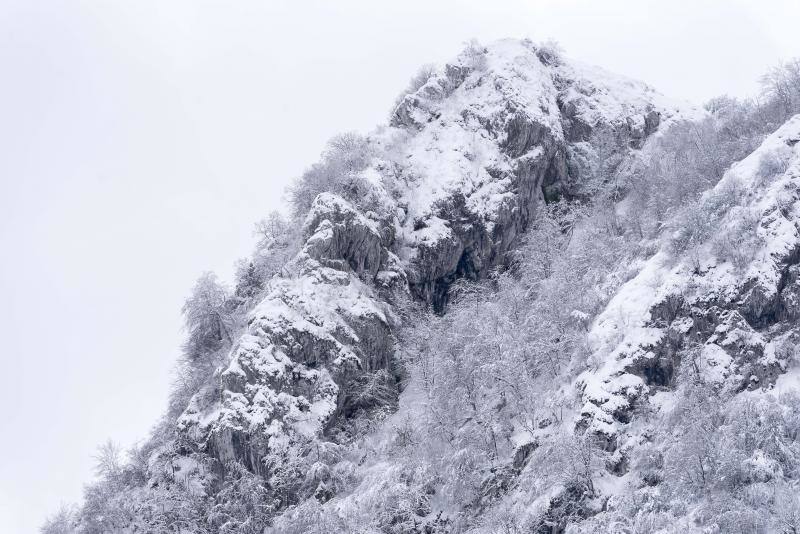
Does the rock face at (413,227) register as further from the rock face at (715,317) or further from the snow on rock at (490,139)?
the rock face at (715,317)

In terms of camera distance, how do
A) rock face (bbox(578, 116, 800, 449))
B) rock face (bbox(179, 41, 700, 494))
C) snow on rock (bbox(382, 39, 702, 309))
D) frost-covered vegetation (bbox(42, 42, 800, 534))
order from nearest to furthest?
frost-covered vegetation (bbox(42, 42, 800, 534)) → rock face (bbox(578, 116, 800, 449)) → rock face (bbox(179, 41, 700, 494)) → snow on rock (bbox(382, 39, 702, 309))

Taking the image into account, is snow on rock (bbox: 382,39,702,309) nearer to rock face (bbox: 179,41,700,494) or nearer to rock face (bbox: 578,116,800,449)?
rock face (bbox: 179,41,700,494)

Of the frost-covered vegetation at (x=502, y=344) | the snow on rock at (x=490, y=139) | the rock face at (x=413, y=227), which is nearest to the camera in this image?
the frost-covered vegetation at (x=502, y=344)

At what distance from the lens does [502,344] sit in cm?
5022

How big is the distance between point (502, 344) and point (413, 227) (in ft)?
75.7

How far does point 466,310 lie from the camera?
60500 mm

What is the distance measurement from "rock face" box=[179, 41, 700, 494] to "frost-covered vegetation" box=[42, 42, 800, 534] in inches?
9.3

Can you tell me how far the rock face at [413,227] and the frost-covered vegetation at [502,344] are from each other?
0.78 ft

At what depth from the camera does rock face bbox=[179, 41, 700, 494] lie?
5312 cm

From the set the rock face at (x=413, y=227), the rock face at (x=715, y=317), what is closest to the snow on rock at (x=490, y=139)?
the rock face at (x=413, y=227)

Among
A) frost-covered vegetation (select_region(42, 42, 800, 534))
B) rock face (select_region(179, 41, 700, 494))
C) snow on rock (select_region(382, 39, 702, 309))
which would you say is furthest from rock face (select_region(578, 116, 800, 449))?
snow on rock (select_region(382, 39, 702, 309))

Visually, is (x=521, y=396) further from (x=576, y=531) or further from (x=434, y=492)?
(x=576, y=531)

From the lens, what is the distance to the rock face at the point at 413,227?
2092 inches

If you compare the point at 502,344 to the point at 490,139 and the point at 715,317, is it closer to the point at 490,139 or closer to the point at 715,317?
the point at 715,317
